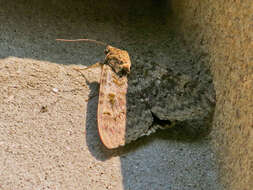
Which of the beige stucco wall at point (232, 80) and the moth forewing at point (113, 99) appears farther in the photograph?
the moth forewing at point (113, 99)

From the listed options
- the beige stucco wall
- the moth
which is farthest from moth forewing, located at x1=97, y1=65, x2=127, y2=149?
the beige stucco wall

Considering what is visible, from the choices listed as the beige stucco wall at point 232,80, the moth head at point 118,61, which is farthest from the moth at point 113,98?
the beige stucco wall at point 232,80

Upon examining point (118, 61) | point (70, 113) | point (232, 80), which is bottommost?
point (70, 113)

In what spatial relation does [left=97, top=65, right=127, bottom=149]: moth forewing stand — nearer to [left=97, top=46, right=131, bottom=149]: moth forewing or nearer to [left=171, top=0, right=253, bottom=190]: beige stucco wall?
[left=97, top=46, right=131, bottom=149]: moth forewing

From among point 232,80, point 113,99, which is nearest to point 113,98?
point 113,99

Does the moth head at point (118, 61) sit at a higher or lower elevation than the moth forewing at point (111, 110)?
higher

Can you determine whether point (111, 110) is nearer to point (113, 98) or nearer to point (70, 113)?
point (113, 98)

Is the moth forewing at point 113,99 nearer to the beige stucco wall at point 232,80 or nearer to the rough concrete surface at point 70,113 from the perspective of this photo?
the rough concrete surface at point 70,113

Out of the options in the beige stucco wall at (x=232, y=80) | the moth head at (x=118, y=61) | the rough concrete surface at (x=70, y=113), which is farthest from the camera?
the moth head at (x=118, y=61)
